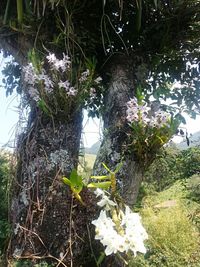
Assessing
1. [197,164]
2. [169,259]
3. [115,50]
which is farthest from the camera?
[169,259]

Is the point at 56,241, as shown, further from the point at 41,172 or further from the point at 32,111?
the point at 32,111

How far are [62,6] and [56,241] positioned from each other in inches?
70.6

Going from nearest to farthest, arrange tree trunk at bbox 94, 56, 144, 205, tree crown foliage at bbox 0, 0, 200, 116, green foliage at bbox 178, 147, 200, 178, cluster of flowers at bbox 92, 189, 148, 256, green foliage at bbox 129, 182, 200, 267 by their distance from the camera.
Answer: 1. cluster of flowers at bbox 92, 189, 148, 256
2. tree trunk at bbox 94, 56, 144, 205
3. tree crown foliage at bbox 0, 0, 200, 116
4. green foliage at bbox 178, 147, 200, 178
5. green foliage at bbox 129, 182, 200, 267

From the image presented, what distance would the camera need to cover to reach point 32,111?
10.0 feet

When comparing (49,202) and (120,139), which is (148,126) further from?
(49,202)

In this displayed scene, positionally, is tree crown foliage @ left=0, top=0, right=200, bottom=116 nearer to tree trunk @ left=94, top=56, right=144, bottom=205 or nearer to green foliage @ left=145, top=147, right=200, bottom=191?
tree trunk @ left=94, top=56, right=144, bottom=205

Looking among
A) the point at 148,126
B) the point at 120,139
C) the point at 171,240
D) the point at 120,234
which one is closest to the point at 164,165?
the point at 120,139

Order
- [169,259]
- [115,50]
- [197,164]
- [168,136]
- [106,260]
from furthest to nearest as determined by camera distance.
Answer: [169,259]
[197,164]
[115,50]
[168,136]
[106,260]

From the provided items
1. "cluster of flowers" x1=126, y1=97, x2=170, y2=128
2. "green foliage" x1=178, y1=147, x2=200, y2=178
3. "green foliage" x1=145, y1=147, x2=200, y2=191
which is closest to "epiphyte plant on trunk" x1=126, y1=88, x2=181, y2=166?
"cluster of flowers" x1=126, y1=97, x2=170, y2=128

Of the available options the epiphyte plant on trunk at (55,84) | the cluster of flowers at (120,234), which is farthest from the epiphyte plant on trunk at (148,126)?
the cluster of flowers at (120,234)

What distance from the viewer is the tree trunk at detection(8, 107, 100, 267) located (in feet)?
8.06

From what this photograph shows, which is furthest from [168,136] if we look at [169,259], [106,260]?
[169,259]

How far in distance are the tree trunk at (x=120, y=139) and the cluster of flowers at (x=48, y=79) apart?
37cm

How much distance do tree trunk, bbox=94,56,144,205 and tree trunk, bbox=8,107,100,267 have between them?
0.23m
